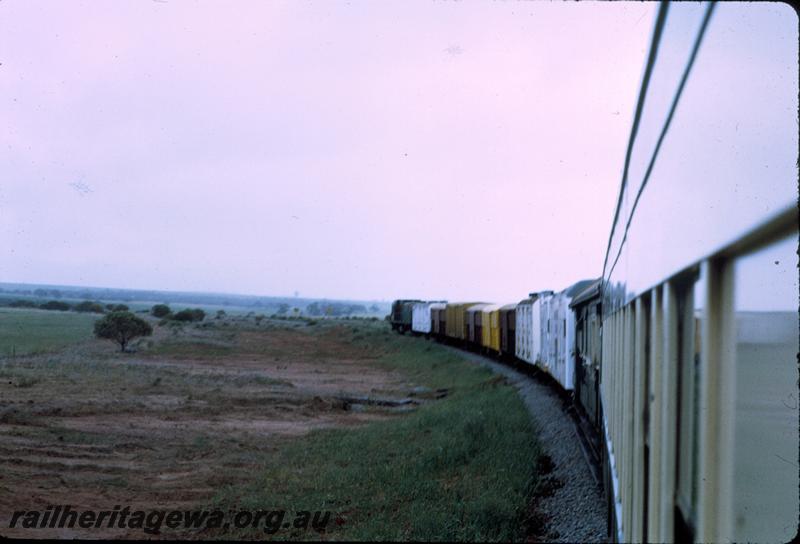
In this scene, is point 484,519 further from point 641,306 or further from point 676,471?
point 676,471

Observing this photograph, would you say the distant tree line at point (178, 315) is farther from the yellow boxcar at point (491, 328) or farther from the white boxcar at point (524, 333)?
the white boxcar at point (524, 333)

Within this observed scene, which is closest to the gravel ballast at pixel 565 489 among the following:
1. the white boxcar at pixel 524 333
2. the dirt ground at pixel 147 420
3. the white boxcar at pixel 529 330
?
the dirt ground at pixel 147 420

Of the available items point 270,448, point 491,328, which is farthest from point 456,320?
point 270,448

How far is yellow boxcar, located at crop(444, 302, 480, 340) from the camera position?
3766 cm

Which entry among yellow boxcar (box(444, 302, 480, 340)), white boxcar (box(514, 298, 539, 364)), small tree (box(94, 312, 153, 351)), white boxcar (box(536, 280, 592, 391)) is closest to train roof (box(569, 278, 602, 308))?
white boxcar (box(536, 280, 592, 391))

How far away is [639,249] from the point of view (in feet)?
8.30

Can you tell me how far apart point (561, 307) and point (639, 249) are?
13.3m

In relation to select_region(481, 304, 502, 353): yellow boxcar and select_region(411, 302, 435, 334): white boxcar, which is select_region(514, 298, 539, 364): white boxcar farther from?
select_region(411, 302, 435, 334): white boxcar

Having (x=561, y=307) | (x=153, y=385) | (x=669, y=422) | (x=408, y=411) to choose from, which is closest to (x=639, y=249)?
(x=669, y=422)

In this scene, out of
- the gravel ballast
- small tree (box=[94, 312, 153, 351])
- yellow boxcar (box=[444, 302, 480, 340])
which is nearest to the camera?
the gravel ballast

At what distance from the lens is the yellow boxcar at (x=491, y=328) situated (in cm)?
2942

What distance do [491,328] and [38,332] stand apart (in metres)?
28.9

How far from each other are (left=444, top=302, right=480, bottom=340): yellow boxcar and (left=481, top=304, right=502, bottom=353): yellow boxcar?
14.3ft

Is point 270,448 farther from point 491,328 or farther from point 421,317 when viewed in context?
point 421,317
